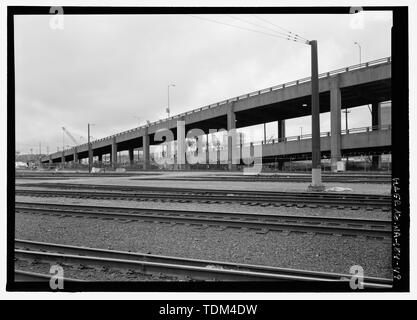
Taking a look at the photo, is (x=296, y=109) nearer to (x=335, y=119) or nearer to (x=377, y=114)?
(x=335, y=119)

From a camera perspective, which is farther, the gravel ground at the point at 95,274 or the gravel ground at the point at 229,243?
the gravel ground at the point at 229,243

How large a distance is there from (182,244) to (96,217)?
3.70 metres

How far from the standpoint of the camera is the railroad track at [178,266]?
11.5ft

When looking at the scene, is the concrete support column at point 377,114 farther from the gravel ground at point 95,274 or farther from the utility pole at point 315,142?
the gravel ground at point 95,274

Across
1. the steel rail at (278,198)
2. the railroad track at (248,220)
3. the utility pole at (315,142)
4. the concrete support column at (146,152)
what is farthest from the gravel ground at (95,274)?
the concrete support column at (146,152)

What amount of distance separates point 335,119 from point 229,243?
24.2 metres

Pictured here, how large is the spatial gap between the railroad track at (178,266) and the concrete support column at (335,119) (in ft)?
83.0

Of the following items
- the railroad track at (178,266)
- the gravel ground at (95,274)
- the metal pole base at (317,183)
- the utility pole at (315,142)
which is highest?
the utility pole at (315,142)

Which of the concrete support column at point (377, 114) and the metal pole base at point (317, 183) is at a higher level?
the concrete support column at point (377, 114)

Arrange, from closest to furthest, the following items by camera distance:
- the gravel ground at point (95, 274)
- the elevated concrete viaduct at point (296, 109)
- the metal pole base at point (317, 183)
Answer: the gravel ground at point (95, 274)
the metal pole base at point (317, 183)
the elevated concrete viaduct at point (296, 109)

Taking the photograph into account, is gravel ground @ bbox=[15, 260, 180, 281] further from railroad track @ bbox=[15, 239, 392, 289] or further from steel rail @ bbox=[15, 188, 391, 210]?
steel rail @ bbox=[15, 188, 391, 210]

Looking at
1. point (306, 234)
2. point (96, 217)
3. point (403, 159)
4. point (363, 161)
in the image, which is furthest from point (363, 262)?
point (363, 161)

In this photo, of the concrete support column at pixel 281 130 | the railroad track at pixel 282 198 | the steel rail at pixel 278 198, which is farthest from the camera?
the concrete support column at pixel 281 130

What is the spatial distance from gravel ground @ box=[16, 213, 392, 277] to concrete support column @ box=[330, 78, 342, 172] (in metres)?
23.0
